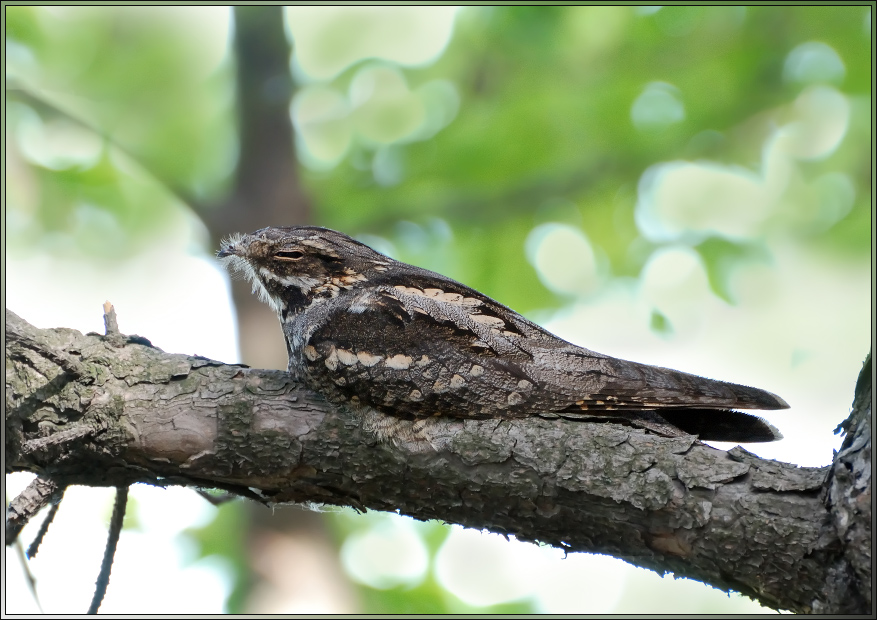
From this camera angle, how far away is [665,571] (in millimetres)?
2309

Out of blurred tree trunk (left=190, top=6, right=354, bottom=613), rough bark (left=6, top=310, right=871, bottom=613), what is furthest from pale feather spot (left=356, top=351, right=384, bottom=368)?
blurred tree trunk (left=190, top=6, right=354, bottom=613)

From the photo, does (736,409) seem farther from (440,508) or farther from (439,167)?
(439,167)

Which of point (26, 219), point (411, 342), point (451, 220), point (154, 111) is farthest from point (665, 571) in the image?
point (26, 219)

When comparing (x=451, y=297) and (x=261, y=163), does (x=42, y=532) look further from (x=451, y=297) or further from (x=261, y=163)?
(x=261, y=163)

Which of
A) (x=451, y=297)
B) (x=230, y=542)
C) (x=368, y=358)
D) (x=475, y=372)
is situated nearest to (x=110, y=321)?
(x=368, y=358)

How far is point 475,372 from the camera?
8.34 feet

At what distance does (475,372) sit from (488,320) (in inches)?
12.6

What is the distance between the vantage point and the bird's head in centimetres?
322

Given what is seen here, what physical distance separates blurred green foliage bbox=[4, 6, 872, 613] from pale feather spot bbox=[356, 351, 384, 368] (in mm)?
3077

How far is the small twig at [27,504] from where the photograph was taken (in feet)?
7.18

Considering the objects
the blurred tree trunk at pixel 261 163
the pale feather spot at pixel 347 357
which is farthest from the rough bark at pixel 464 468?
the blurred tree trunk at pixel 261 163

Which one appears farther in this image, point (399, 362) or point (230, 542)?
point (230, 542)

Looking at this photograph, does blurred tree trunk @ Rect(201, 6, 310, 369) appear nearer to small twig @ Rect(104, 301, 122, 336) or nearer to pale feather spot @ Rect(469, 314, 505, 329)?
small twig @ Rect(104, 301, 122, 336)

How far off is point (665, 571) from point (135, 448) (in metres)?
1.93
